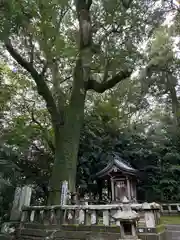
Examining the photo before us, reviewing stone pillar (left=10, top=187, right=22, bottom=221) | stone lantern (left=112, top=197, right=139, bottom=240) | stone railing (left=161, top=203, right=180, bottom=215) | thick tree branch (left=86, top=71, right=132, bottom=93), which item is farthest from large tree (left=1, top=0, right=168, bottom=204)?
stone railing (left=161, top=203, right=180, bottom=215)

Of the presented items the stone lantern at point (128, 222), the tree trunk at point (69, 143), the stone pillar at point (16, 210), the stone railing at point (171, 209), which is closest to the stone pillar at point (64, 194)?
the tree trunk at point (69, 143)

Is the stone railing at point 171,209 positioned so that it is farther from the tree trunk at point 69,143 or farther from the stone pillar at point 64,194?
the stone pillar at point 64,194

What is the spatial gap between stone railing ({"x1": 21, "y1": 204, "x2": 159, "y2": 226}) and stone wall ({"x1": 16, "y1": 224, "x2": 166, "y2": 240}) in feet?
0.38

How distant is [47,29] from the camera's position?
6809 mm

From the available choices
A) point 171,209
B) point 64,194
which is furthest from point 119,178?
point 64,194

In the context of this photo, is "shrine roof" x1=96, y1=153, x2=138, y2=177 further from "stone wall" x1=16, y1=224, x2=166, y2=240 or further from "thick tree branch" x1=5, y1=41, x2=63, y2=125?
"stone wall" x1=16, y1=224, x2=166, y2=240

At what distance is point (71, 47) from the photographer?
7.73 m

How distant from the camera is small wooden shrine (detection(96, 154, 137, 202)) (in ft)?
34.3

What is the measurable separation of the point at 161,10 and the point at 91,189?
9660 mm

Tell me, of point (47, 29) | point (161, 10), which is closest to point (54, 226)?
point (47, 29)

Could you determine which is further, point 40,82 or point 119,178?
point 119,178

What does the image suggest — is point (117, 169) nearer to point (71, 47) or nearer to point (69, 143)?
point (69, 143)

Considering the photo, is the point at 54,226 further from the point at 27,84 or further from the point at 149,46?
the point at 149,46

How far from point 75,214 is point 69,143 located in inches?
107
